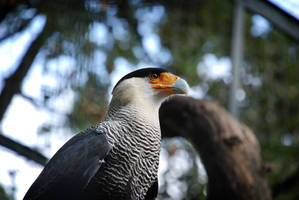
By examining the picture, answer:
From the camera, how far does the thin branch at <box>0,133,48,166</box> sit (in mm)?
2619

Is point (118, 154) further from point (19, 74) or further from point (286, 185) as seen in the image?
point (286, 185)

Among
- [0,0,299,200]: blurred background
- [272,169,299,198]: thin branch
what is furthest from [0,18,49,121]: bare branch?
[272,169,299,198]: thin branch

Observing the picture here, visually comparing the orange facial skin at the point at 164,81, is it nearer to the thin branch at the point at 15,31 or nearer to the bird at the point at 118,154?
the bird at the point at 118,154

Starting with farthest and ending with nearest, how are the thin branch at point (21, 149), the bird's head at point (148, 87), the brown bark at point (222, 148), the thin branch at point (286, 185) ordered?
the thin branch at point (286, 185) → the brown bark at point (222, 148) → the thin branch at point (21, 149) → the bird's head at point (148, 87)

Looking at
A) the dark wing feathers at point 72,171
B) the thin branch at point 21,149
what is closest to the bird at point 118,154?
the dark wing feathers at point 72,171

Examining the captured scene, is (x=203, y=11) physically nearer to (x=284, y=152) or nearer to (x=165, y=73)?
(x=284, y=152)

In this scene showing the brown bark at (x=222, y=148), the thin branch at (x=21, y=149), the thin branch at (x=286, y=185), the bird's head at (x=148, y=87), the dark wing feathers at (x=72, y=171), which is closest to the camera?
the dark wing feathers at (x=72, y=171)

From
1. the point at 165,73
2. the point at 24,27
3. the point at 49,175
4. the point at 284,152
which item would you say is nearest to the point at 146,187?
the point at 49,175

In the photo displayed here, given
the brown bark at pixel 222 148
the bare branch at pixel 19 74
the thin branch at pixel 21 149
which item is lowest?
the brown bark at pixel 222 148

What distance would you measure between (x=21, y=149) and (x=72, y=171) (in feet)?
2.52

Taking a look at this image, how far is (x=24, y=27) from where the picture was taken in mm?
3057

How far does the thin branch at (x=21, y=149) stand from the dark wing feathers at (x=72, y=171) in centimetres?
56

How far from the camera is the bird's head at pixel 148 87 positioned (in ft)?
7.63

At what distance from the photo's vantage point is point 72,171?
82.0 inches
